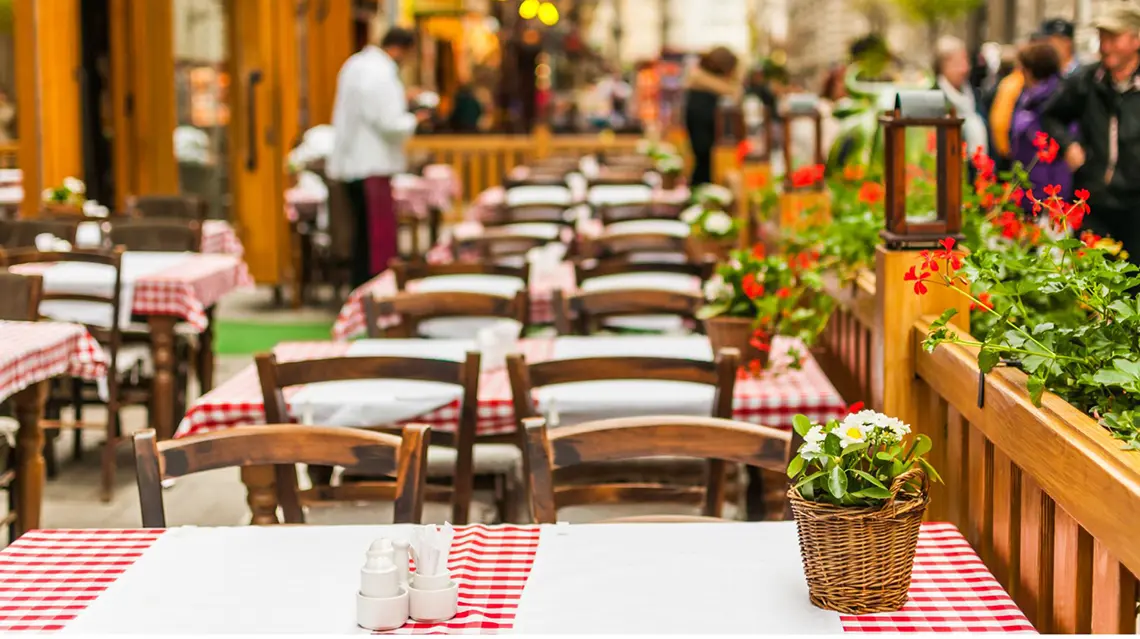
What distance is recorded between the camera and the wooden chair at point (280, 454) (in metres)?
2.56

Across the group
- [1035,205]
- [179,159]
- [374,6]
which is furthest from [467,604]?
[374,6]

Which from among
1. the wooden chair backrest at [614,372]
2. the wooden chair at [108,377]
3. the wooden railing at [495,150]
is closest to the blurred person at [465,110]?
the wooden railing at [495,150]

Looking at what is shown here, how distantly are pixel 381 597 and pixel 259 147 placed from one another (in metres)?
9.58

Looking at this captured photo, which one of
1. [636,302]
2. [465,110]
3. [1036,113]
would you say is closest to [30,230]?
[636,302]

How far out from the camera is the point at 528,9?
1864cm

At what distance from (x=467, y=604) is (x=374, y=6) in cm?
1406

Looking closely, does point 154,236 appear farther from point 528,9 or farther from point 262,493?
point 528,9

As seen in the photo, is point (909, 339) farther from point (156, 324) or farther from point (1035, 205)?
point (156, 324)

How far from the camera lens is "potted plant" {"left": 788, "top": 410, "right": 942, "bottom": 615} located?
197 cm

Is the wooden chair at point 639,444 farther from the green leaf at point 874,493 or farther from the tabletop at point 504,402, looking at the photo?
the tabletop at point 504,402

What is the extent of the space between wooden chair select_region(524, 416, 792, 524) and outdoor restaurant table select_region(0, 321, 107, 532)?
5.59 feet

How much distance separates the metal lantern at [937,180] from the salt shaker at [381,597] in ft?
5.05

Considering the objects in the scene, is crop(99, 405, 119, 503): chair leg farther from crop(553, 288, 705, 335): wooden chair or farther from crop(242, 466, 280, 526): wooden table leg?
crop(242, 466, 280, 526): wooden table leg

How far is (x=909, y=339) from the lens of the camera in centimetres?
310
